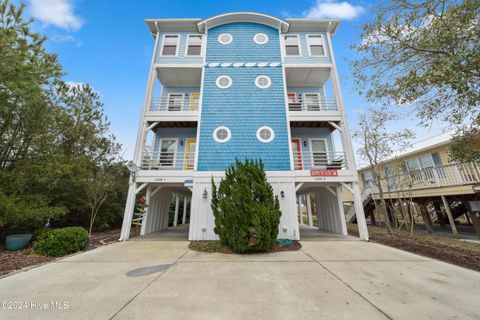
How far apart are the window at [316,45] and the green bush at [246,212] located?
9279 mm

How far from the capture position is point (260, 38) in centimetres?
1110

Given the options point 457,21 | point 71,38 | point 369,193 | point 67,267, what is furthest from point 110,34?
point 369,193

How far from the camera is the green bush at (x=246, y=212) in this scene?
575 centimetres

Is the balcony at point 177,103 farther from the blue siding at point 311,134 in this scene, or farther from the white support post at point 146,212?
the blue siding at point 311,134

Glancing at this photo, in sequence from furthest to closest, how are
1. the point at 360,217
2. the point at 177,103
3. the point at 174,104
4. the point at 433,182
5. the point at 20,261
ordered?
the point at 177,103 < the point at 174,104 < the point at 433,182 < the point at 360,217 < the point at 20,261

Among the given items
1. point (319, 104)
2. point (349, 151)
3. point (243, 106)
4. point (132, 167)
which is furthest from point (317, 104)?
point (132, 167)

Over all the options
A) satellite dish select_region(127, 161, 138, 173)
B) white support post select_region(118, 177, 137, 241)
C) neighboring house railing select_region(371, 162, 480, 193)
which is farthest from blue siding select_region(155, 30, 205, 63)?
neighboring house railing select_region(371, 162, 480, 193)

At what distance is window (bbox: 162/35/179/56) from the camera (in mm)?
10938

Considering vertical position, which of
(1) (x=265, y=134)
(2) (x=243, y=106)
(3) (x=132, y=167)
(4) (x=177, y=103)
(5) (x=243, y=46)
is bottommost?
(3) (x=132, y=167)

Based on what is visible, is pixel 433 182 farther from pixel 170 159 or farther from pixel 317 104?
pixel 170 159

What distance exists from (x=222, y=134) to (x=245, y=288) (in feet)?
23.2

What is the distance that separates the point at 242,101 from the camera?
31.9 feet

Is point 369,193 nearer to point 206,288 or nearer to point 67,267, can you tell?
point 206,288

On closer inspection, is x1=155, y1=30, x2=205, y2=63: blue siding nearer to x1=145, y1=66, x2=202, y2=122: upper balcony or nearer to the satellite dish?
x1=145, y1=66, x2=202, y2=122: upper balcony
